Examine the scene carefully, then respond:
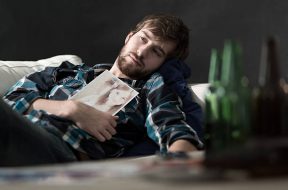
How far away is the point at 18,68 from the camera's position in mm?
2484

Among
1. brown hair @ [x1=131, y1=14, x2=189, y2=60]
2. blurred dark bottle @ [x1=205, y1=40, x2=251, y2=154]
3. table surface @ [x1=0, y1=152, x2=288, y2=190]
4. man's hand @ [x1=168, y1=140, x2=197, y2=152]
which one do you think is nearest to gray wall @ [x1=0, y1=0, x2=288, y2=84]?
brown hair @ [x1=131, y1=14, x2=189, y2=60]

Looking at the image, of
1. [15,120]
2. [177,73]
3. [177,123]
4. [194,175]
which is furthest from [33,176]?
[177,73]

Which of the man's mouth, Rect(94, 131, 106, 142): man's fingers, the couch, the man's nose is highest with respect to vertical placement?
the man's nose

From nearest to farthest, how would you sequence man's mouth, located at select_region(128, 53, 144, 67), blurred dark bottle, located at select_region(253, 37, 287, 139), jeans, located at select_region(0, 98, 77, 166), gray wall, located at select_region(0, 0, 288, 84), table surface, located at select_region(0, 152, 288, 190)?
table surface, located at select_region(0, 152, 288, 190) → blurred dark bottle, located at select_region(253, 37, 287, 139) → jeans, located at select_region(0, 98, 77, 166) → man's mouth, located at select_region(128, 53, 144, 67) → gray wall, located at select_region(0, 0, 288, 84)

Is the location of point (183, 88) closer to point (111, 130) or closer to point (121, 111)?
point (121, 111)

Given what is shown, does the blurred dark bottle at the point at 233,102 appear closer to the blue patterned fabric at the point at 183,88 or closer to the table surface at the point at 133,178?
the table surface at the point at 133,178

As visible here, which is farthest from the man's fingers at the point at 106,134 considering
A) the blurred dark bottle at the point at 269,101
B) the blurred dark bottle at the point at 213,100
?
the blurred dark bottle at the point at 269,101

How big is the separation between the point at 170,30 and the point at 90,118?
542mm

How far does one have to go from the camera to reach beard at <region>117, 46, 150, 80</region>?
219 centimetres

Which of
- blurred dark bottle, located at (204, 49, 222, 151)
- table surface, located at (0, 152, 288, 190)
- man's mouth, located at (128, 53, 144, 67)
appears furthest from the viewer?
man's mouth, located at (128, 53, 144, 67)

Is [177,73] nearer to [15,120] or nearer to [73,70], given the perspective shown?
[73,70]

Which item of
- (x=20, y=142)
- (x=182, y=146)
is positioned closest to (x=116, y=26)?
(x=182, y=146)

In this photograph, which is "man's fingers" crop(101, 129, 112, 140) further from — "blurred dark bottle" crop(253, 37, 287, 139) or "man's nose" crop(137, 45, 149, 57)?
"blurred dark bottle" crop(253, 37, 287, 139)

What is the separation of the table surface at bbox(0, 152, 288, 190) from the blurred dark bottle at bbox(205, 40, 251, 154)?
0.36ft
